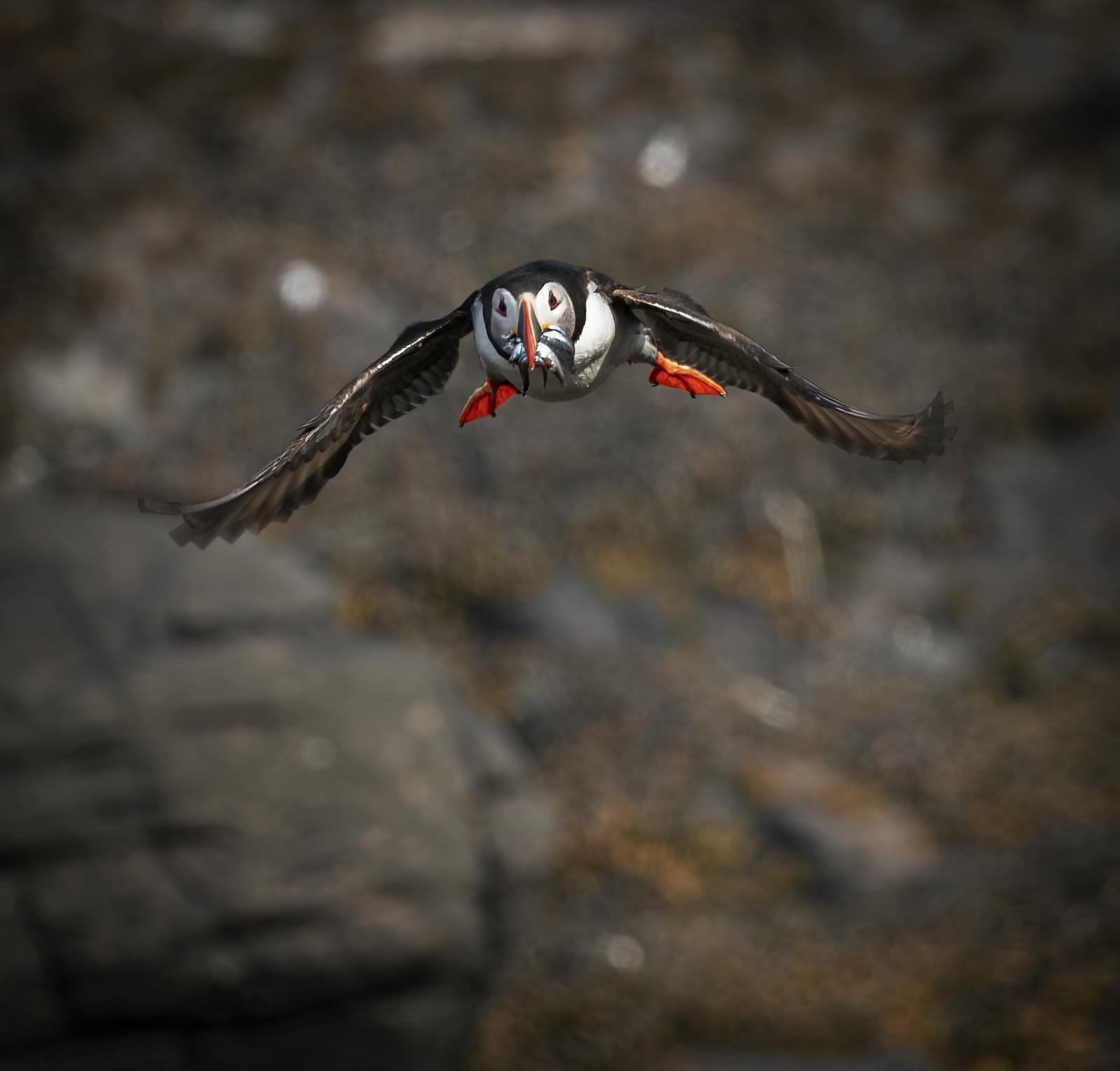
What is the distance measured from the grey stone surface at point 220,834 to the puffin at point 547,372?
6670mm

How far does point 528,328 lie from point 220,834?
832 cm

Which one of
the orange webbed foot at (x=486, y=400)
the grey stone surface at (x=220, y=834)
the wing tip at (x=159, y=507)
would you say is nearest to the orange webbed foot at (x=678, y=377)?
the orange webbed foot at (x=486, y=400)

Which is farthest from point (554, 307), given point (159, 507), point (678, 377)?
point (159, 507)

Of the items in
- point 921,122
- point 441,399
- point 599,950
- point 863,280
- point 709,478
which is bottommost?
point 599,950

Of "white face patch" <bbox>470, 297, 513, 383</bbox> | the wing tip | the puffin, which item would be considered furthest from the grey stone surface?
"white face patch" <bbox>470, 297, 513, 383</bbox>

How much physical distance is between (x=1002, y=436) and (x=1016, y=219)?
3.52 meters

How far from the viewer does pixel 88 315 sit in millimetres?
15391

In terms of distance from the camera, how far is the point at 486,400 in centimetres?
394

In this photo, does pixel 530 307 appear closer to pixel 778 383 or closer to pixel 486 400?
pixel 486 400

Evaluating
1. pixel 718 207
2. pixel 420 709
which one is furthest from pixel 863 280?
pixel 420 709

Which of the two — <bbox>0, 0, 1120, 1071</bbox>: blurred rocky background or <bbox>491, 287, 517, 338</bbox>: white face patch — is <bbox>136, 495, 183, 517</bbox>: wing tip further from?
<bbox>0, 0, 1120, 1071</bbox>: blurred rocky background

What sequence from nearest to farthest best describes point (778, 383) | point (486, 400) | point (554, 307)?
point (554, 307) < point (486, 400) < point (778, 383)

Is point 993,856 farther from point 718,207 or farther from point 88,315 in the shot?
point 88,315

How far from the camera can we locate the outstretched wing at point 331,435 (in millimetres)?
3957
